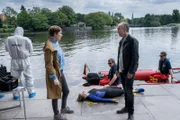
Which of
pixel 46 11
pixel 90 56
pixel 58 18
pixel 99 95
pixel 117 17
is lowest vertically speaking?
pixel 90 56

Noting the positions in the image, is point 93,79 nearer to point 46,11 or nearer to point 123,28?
point 123,28

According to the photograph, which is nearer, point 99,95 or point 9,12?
point 99,95

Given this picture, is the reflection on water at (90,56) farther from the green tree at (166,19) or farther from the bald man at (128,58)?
the green tree at (166,19)

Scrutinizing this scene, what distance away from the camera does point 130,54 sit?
3545 millimetres

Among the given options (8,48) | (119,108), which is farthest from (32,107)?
(119,108)

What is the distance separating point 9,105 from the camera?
462 cm

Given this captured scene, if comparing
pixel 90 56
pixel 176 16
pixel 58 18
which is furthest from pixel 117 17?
pixel 90 56

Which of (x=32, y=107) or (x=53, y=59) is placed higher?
(x=53, y=59)

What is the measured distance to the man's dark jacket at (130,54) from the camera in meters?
3.45

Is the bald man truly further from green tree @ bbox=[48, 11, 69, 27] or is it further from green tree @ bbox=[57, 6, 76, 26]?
green tree @ bbox=[57, 6, 76, 26]

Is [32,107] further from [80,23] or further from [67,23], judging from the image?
[80,23]

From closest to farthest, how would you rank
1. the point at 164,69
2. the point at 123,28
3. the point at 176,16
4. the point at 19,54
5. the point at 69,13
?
the point at 123,28 < the point at 19,54 < the point at 164,69 < the point at 69,13 < the point at 176,16

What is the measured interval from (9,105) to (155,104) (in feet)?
10.7

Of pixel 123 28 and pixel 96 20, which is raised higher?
pixel 96 20
